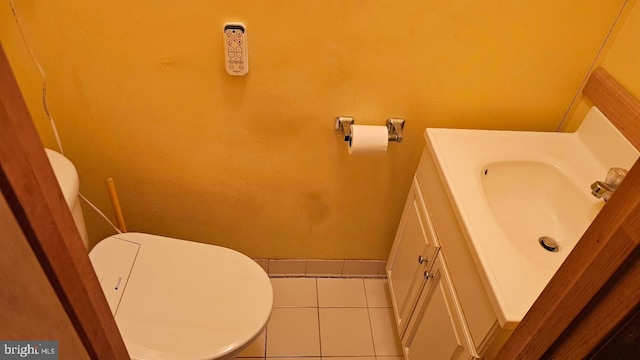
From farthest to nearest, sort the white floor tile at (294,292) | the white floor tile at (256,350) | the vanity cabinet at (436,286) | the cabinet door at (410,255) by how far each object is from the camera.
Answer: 1. the white floor tile at (294,292)
2. the white floor tile at (256,350)
3. the cabinet door at (410,255)
4. the vanity cabinet at (436,286)

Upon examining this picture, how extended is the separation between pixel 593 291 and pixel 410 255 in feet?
3.08

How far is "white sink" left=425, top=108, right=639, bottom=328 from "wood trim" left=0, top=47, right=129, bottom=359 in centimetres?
73

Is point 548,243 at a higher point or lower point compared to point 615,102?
lower

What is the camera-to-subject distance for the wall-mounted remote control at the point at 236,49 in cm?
107

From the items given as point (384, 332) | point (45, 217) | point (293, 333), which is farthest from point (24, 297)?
point (384, 332)

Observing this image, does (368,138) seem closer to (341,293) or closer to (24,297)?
(341,293)

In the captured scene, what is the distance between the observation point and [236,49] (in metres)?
1.10

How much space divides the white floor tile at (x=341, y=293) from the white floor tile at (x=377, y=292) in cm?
2

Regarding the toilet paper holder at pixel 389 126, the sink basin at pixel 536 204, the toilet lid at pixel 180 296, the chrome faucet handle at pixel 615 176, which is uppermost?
the chrome faucet handle at pixel 615 176

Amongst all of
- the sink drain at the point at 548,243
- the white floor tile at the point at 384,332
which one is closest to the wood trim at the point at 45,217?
the sink drain at the point at 548,243

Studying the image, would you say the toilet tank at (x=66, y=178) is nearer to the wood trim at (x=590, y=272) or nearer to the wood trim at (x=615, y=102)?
the wood trim at (x=590, y=272)

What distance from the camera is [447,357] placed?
1062 mm

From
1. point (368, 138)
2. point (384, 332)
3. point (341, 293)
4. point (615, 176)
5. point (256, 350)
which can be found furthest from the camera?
point (341, 293)

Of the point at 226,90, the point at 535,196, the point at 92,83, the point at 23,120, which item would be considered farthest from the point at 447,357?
the point at 92,83
